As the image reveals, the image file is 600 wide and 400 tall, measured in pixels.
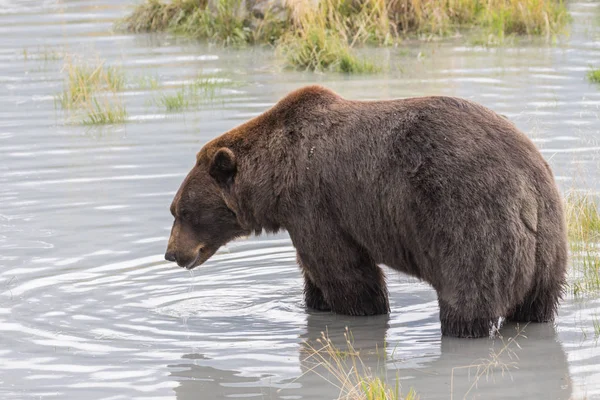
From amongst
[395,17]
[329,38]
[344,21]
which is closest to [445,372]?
[329,38]

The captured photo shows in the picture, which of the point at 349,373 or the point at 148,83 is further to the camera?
the point at 148,83

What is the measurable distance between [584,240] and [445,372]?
2642 mm

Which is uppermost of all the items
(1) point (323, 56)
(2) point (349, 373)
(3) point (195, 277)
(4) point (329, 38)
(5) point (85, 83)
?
(4) point (329, 38)

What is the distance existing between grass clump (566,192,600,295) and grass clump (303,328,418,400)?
5.96 feet

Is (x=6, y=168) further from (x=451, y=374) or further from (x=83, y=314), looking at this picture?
(x=451, y=374)

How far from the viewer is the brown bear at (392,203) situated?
21.4ft

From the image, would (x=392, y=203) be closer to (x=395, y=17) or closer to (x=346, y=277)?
(x=346, y=277)

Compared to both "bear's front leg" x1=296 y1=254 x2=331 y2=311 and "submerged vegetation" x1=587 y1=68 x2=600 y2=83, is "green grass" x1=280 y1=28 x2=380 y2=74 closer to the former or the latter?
"submerged vegetation" x1=587 y1=68 x2=600 y2=83

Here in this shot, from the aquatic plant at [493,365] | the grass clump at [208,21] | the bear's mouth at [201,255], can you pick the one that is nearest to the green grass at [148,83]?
the grass clump at [208,21]

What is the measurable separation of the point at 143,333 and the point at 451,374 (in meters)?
2.18

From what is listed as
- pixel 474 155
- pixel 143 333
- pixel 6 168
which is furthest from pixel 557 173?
pixel 6 168

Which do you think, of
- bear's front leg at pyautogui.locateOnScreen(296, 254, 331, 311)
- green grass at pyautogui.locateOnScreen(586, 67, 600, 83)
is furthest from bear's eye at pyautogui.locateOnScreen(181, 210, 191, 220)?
green grass at pyautogui.locateOnScreen(586, 67, 600, 83)

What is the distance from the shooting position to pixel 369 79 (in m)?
15.3

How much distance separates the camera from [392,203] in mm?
6820
